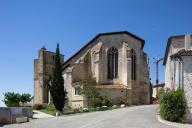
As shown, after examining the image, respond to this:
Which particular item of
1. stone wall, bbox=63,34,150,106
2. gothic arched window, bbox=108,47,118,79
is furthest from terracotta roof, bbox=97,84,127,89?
gothic arched window, bbox=108,47,118,79

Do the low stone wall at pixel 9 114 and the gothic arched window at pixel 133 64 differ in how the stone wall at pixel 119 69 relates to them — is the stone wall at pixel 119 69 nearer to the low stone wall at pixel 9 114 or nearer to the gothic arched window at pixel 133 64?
the gothic arched window at pixel 133 64

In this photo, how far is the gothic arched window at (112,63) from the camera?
54.6 m

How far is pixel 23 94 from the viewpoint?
55188 millimetres

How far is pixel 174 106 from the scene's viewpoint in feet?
82.3

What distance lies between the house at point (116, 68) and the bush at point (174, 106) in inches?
1009

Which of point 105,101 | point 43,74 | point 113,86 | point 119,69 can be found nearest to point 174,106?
point 105,101

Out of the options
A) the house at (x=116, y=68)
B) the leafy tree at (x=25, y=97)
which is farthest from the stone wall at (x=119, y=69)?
the leafy tree at (x=25, y=97)

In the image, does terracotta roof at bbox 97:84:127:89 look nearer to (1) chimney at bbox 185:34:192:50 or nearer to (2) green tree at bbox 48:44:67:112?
(2) green tree at bbox 48:44:67:112

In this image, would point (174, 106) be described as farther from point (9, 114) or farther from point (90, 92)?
point (90, 92)

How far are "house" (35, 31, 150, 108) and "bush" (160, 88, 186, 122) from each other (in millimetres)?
25634

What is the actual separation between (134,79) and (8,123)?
25.3 meters

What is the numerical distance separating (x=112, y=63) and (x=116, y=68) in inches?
42.0

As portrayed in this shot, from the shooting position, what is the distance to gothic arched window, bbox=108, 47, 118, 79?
54594 mm

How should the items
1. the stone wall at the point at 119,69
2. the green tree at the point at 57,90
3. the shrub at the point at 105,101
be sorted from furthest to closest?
the stone wall at the point at 119,69 < the shrub at the point at 105,101 < the green tree at the point at 57,90
